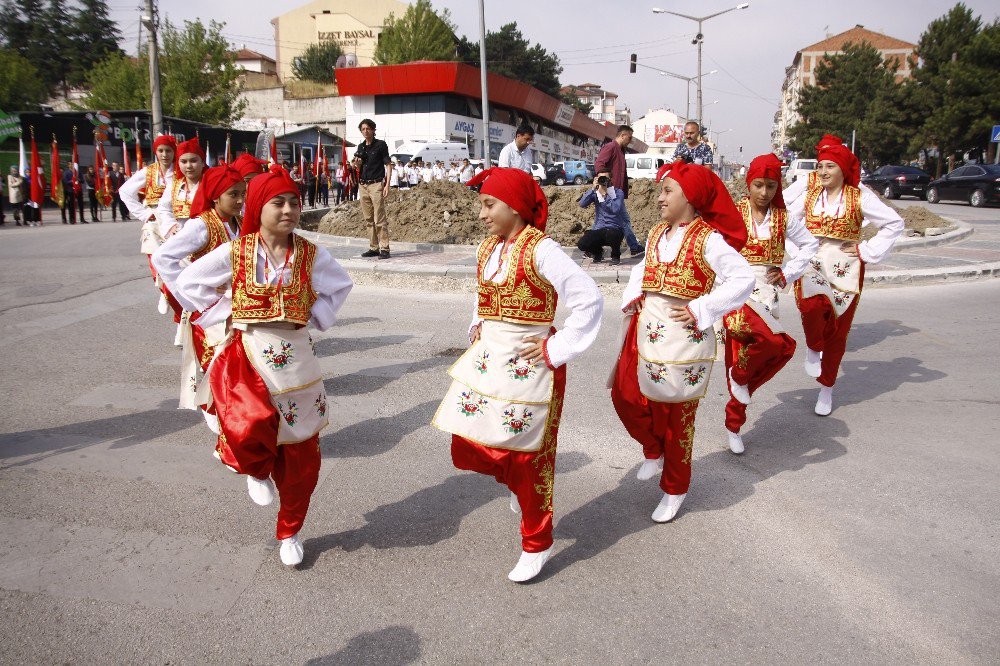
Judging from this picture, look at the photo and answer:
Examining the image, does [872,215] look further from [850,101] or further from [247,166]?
[850,101]

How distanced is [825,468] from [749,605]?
186cm

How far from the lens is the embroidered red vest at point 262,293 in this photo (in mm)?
3268

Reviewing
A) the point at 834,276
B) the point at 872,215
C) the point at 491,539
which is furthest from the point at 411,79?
the point at 491,539

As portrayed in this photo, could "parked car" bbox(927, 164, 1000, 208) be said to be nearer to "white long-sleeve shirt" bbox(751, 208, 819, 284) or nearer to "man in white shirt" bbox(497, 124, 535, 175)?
"man in white shirt" bbox(497, 124, 535, 175)

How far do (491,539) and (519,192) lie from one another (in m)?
1.78

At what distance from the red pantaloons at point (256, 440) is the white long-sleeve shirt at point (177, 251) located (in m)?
0.60

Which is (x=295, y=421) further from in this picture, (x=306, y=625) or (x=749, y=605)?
(x=749, y=605)

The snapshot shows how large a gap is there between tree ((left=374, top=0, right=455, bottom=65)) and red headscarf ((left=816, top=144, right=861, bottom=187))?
61.6 m

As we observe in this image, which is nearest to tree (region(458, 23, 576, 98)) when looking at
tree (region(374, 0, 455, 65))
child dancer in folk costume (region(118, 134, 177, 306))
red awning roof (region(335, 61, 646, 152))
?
tree (region(374, 0, 455, 65))

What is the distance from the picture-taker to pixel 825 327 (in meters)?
5.48

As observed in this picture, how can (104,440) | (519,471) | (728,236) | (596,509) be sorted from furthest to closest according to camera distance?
(104,440), (596,509), (728,236), (519,471)

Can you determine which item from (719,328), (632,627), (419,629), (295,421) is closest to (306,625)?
(419,629)

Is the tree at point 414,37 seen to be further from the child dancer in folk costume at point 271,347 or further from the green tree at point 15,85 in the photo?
the child dancer in folk costume at point 271,347

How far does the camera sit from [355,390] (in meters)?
6.09
